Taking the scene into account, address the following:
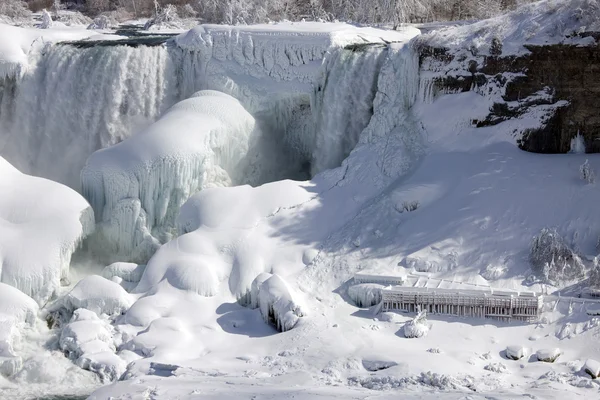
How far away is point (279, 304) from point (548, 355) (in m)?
3.75

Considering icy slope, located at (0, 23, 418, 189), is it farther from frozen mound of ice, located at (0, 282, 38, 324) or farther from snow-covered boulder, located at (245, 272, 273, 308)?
frozen mound of ice, located at (0, 282, 38, 324)

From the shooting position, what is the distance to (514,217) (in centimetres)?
1573

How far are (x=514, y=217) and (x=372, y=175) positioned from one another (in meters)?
2.52

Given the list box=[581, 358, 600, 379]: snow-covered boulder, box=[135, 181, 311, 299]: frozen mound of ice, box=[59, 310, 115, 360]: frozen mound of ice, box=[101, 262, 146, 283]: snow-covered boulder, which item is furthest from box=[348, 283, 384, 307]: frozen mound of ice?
box=[59, 310, 115, 360]: frozen mound of ice

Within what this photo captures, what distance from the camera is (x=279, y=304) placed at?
47.8 ft

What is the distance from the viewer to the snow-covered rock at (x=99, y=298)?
15.1m

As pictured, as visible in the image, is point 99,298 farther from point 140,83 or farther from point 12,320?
point 140,83

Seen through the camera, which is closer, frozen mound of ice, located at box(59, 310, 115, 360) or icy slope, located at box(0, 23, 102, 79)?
frozen mound of ice, located at box(59, 310, 115, 360)

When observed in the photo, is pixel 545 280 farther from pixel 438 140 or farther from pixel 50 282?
pixel 50 282

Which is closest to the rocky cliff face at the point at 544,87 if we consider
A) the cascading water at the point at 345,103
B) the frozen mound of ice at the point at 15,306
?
the cascading water at the point at 345,103

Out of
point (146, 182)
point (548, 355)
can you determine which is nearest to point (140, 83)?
point (146, 182)

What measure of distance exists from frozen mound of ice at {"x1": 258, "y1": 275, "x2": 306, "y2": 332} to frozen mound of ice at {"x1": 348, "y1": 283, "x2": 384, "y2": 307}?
961 mm

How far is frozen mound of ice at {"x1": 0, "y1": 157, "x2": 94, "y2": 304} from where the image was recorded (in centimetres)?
1562

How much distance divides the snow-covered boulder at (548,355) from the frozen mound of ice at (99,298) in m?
5.91
